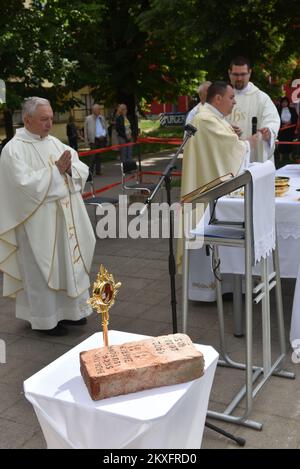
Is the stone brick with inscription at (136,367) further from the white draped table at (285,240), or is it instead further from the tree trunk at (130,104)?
the tree trunk at (130,104)

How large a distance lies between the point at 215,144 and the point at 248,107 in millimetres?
1287

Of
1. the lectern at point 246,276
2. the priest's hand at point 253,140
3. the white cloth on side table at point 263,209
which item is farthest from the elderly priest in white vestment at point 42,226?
the white cloth on side table at point 263,209

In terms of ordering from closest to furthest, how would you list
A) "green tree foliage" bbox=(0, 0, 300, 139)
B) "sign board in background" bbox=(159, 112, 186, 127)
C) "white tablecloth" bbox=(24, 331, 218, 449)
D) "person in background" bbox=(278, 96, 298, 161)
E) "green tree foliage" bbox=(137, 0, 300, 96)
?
"white tablecloth" bbox=(24, 331, 218, 449) < "sign board in background" bbox=(159, 112, 186, 127) < "green tree foliage" bbox=(137, 0, 300, 96) < "green tree foliage" bbox=(0, 0, 300, 139) < "person in background" bbox=(278, 96, 298, 161)

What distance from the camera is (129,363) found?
2340mm

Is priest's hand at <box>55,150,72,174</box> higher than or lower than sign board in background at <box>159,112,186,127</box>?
lower

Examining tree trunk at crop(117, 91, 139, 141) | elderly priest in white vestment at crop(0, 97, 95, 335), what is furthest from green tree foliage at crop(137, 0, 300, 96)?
elderly priest in white vestment at crop(0, 97, 95, 335)

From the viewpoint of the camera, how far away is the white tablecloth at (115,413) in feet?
7.06

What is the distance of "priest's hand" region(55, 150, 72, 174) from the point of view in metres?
4.53

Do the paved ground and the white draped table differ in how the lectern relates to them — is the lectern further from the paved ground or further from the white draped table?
the white draped table

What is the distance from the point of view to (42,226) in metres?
4.66

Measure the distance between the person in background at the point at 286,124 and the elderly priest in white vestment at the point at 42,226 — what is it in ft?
36.2

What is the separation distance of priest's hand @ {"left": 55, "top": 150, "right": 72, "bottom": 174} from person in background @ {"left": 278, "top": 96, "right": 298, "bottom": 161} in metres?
11.2

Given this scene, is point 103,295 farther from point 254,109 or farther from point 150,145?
point 150,145
